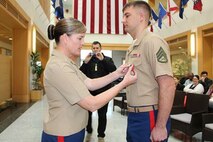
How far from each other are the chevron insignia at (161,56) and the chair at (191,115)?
2.45m

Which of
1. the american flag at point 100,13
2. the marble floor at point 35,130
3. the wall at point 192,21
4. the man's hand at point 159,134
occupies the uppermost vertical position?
the american flag at point 100,13

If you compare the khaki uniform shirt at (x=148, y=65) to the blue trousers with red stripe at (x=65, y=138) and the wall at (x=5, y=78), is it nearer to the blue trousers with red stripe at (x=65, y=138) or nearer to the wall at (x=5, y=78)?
the blue trousers with red stripe at (x=65, y=138)

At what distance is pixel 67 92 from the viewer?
4.75 feet

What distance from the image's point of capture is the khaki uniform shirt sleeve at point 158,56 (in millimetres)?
1633

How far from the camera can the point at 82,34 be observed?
1583mm

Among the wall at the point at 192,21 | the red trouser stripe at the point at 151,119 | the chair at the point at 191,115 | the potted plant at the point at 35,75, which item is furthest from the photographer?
the potted plant at the point at 35,75

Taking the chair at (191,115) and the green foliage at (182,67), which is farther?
the green foliage at (182,67)

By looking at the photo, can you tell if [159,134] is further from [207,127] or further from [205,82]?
[205,82]

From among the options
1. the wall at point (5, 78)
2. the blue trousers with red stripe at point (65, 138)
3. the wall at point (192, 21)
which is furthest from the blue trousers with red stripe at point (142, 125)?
the wall at point (192, 21)

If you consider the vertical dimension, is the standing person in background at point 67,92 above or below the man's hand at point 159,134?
above

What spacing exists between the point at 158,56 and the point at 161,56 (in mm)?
21

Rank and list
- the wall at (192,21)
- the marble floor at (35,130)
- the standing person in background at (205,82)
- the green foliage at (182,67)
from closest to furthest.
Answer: the marble floor at (35,130)
the standing person in background at (205,82)
the wall at (192,21)
the green foliage at (182,67)

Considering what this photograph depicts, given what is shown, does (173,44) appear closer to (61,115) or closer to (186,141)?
(186,141)

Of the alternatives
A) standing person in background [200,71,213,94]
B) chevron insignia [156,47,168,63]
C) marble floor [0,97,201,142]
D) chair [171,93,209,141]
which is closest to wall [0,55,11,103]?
marble floor [0,97,201,142]
